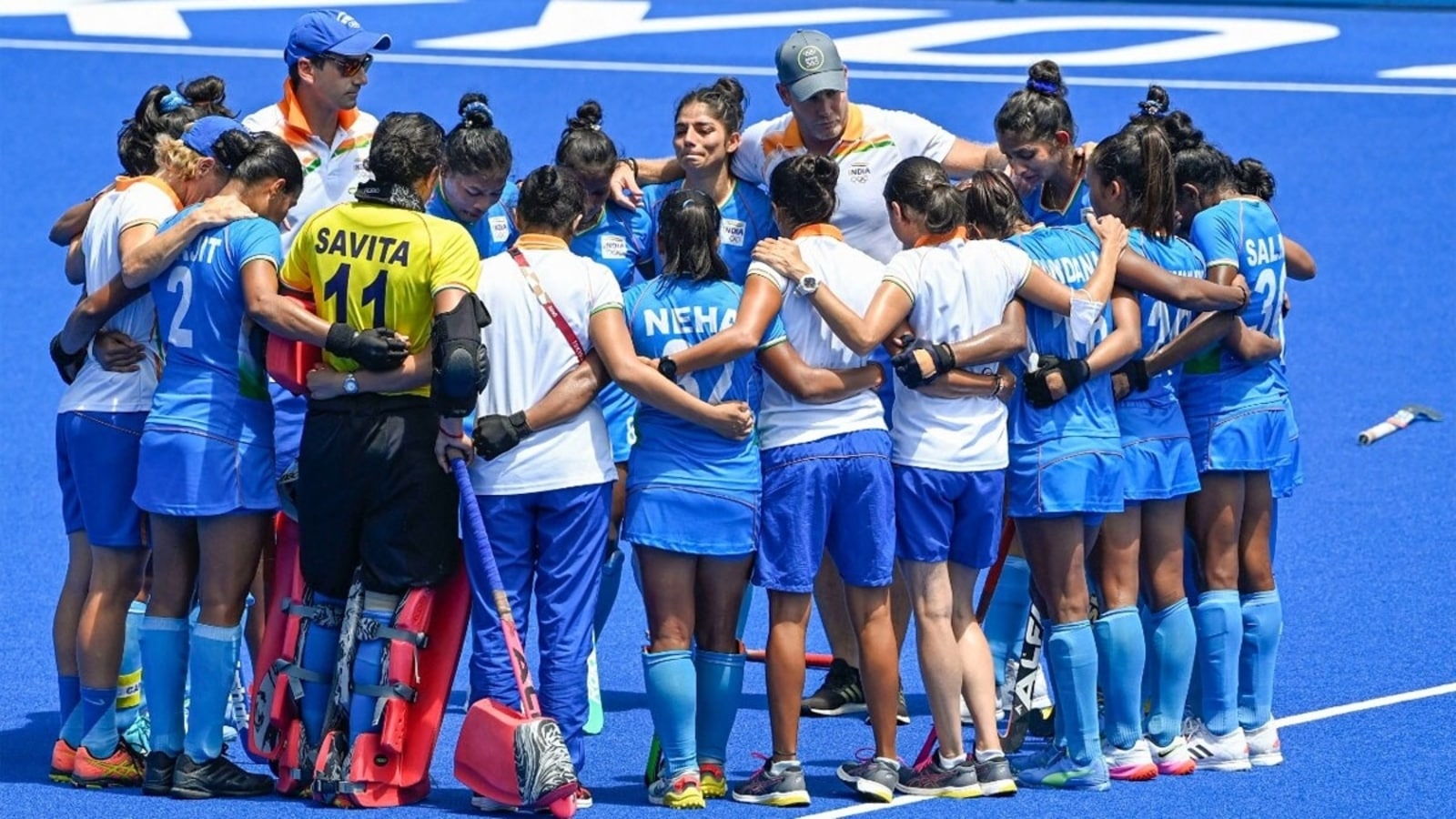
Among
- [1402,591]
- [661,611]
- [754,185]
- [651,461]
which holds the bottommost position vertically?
[1402,591]

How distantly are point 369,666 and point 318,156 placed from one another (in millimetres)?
2269

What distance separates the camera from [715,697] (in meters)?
6.53

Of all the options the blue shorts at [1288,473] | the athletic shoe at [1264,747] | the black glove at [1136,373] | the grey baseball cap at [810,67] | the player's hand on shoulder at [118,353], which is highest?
the grey baseball cap at [810,67]

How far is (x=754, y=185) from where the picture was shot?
7934mm

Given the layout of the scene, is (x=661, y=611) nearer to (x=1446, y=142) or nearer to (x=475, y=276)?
(x=475, y=276)

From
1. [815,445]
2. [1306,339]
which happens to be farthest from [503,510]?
[1306,339]

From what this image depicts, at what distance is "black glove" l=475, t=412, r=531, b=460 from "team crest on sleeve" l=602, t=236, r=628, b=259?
1485 millimetres

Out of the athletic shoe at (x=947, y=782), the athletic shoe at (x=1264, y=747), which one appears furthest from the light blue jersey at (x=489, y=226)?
the athletic shoe at (x=1264, y=747)

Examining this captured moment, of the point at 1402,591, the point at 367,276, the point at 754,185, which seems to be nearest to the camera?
the point at 367,276

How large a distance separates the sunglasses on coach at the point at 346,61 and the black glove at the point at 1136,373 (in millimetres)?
2880

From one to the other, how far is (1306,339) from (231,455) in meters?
8.18

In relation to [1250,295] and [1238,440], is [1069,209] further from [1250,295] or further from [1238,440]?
[1238,440]

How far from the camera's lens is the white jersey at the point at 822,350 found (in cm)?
651

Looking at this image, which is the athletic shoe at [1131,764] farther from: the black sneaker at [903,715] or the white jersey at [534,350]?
the white jersey at [534,350]
